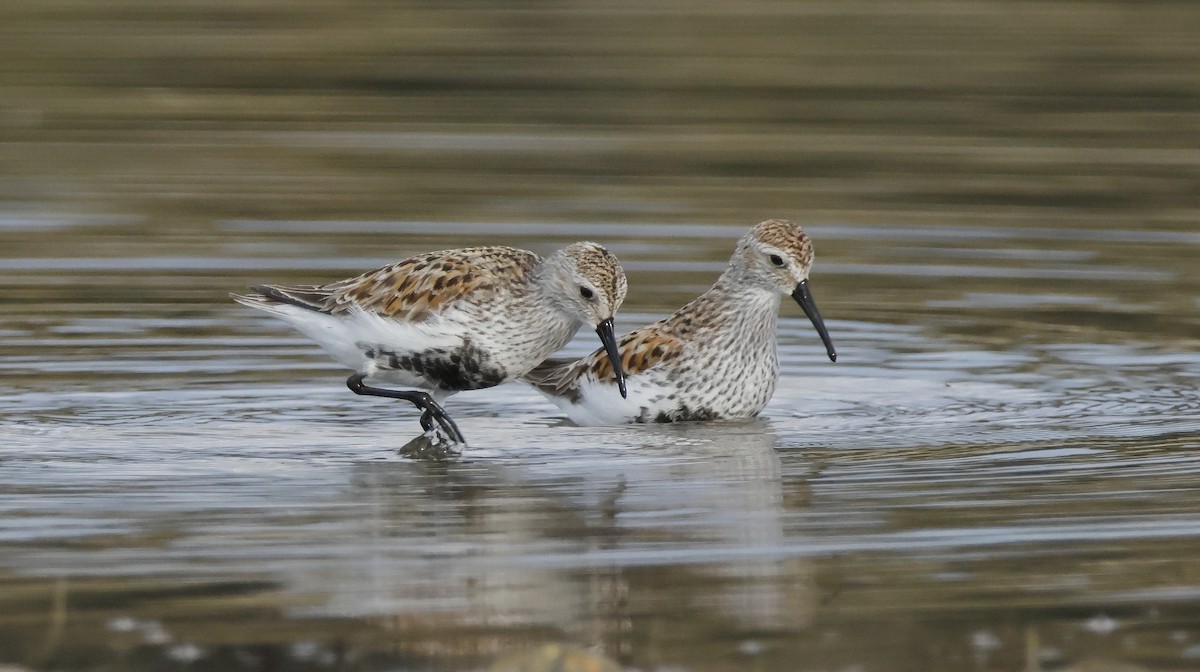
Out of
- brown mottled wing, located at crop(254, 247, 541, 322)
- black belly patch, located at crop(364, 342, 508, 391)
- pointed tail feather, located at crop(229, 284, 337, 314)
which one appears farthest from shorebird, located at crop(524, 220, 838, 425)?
pointed tail feather, located at crop(229, 284, 337, 314)

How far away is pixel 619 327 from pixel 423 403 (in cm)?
285

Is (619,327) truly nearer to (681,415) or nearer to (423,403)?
(681,415)

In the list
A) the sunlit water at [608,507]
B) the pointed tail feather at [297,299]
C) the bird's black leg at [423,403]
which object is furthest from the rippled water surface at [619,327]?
the pointed tail feather at [297,299]

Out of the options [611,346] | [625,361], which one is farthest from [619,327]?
[611,346]

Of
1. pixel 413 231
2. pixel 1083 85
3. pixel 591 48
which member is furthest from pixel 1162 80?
pixel 413 231

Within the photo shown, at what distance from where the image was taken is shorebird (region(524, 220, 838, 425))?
11078 millimetres

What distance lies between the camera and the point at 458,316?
34.3 ft

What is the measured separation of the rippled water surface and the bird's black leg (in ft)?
0.56

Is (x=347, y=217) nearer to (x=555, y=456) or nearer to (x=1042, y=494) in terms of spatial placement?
(x=555, y=456)

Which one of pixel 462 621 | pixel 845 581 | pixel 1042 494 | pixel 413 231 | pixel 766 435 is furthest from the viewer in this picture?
pixel 413 231

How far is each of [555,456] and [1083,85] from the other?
13.9 meters

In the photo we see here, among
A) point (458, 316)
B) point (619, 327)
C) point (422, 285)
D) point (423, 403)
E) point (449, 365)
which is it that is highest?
point (422, 285)

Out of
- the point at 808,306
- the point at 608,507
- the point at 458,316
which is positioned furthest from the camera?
the point at 808,306

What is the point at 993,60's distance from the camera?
935 inches
